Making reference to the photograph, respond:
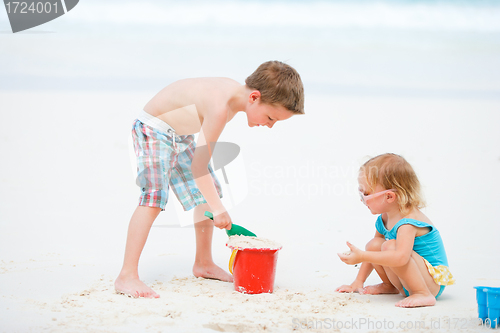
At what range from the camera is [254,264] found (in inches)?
75.5

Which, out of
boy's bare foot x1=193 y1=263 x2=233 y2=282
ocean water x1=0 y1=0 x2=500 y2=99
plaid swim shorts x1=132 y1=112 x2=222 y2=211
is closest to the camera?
plaid swim shorts x1=132 y1=112 x2=222 y2=211

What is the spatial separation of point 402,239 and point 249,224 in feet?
5.48

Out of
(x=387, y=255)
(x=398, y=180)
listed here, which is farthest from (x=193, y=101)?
(x=387, y=255)

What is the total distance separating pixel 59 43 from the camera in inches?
452

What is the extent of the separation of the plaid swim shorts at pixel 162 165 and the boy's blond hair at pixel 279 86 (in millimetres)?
452

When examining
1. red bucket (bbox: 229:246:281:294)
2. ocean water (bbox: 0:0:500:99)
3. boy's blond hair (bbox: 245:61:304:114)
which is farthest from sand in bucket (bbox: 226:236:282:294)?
ocean water (bbox: 0:0:500:99)

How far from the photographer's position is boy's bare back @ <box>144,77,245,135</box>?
2047 millimetres

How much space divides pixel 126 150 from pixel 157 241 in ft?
11.0

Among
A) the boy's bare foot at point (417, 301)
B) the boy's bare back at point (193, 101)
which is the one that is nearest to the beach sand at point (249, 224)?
the boy's bare foot at point (417, 301)

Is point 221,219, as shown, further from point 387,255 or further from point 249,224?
point 249,224

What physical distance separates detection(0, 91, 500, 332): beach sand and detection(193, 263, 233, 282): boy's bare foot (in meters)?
0.05

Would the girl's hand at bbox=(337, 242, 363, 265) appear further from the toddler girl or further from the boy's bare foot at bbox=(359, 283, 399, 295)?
the boy's bare foot at bbox=(359, 283, 399, 295)

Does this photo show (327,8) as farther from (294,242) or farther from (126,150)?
(294,242)

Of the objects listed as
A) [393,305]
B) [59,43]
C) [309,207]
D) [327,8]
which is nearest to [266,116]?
[393,305]
